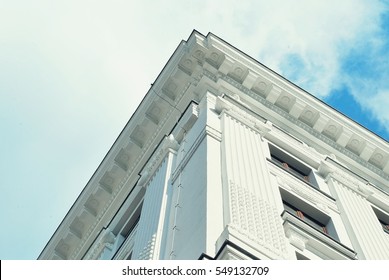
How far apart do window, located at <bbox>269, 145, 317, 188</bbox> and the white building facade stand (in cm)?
3

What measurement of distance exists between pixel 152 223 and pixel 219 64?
29.1ft

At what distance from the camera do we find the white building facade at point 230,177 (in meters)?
14.0

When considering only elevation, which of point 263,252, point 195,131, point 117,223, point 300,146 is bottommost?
point 117,223

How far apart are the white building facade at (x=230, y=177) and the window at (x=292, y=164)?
0.11 ft

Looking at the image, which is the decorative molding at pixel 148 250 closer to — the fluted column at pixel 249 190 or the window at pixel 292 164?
the fluted column at pixel 249 190

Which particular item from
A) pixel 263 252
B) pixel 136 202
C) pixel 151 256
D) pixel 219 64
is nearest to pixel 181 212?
pixel 151 256

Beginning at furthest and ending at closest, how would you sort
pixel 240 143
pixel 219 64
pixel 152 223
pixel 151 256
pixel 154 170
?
1. pixel 219 64
2. pixel 154 170
3. pixel 240 143
4. pixel 152 223
5. pixel 151 256

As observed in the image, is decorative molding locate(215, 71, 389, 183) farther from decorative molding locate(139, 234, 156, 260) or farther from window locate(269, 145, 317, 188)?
decorative molding locate(139, 234, 156, 260)

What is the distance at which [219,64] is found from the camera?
23.4 meters

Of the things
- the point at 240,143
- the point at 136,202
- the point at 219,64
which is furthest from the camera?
the point at 219,64

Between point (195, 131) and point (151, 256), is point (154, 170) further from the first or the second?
point (151, 256)

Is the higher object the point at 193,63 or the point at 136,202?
the point at 193,63

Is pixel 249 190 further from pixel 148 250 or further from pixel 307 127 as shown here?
pixel 307 127

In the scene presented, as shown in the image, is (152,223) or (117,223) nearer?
(152,223)
